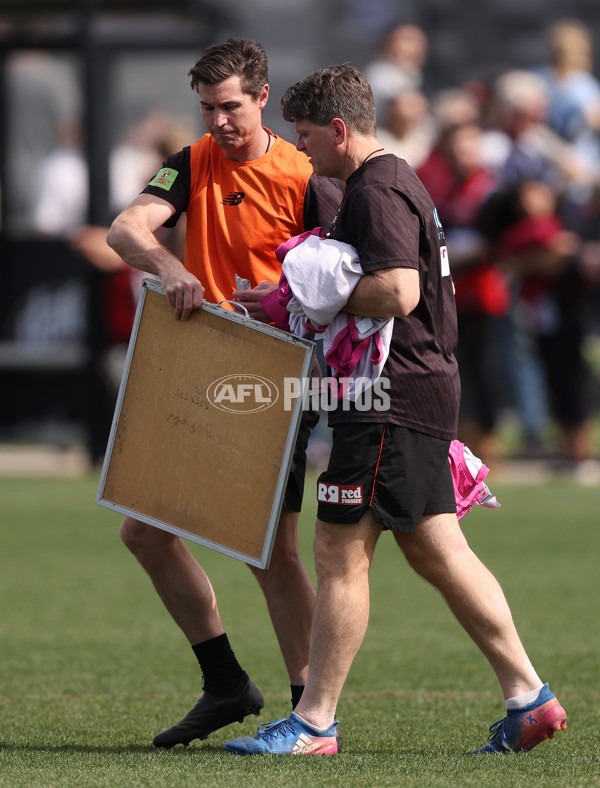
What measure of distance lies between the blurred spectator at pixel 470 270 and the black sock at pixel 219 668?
7009 mm

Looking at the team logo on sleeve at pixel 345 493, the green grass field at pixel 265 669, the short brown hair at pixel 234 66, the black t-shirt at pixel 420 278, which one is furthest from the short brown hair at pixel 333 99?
the green grass field at pixel 265 669

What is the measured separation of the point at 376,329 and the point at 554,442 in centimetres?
955

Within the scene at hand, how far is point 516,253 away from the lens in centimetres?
1183

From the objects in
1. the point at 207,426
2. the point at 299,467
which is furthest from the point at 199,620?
the point at 207,426

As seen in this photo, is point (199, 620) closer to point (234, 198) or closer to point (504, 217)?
point (234, 198)

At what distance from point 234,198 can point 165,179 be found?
0.81 ft

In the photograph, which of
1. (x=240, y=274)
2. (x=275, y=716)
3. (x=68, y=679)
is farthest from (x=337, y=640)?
(x=68, y=679)

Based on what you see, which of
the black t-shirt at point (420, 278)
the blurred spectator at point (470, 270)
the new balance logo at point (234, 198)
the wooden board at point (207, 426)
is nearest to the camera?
the black t-shirt at point (420, 278)

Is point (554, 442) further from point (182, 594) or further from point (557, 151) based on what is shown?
point (182, 594)

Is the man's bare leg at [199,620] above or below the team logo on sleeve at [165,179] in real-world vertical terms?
below

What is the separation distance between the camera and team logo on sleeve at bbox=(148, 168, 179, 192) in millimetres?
4695

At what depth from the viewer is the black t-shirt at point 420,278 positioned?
408 cm

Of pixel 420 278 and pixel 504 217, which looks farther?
pixel 504 217

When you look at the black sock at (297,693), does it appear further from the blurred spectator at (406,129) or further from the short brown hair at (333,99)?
the blurred spectator at (406,129)
